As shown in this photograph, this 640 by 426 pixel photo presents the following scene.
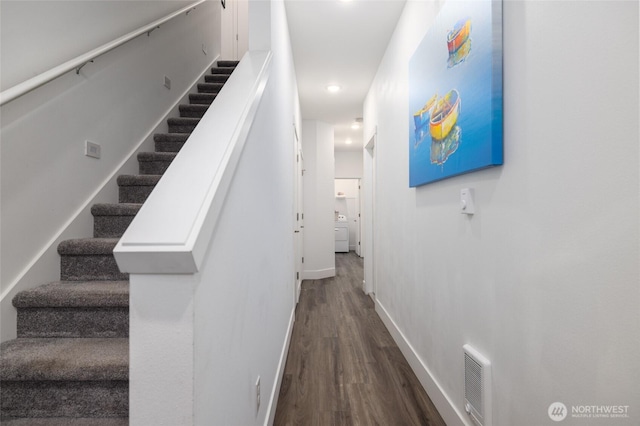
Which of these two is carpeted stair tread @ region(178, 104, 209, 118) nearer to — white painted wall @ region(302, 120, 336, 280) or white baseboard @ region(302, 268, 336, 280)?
white painted wall @ region(302, 120, 336, 280)

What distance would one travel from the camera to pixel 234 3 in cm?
508

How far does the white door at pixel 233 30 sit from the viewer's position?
4.64 m

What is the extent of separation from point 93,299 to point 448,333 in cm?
168

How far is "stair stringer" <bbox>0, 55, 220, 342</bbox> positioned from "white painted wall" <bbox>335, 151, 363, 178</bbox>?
548cm

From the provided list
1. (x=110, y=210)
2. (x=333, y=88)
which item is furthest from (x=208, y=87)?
(x=110, y=210)

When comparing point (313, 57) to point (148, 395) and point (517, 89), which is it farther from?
point (148, 395)

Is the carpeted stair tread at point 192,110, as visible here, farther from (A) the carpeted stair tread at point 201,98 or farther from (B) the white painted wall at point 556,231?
(B) the white painted wall at point 556,231

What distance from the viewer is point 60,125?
1529mm

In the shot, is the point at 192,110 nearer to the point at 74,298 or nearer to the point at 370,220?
the point at 74,298

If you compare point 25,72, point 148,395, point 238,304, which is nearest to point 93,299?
point 238,304

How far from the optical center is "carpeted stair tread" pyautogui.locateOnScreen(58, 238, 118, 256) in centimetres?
145

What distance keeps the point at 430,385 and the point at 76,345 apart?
6.02 feet

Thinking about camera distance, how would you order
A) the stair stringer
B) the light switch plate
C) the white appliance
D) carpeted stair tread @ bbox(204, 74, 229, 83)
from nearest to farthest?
the stair stringer, the light switch plate, carpeted stair tread @ bbox(204, 74, 229, 83), the white appliance

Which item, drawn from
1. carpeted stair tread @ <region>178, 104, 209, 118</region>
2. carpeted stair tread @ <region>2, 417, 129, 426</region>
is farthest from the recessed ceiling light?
carpeted stair tread @ <region>2, 417, 129, 426</region>
